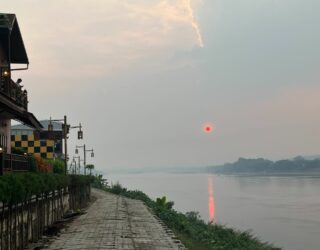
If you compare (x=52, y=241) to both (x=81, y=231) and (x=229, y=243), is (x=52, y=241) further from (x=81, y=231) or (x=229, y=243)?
(x=229, y=243)

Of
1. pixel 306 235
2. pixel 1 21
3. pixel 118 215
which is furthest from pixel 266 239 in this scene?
pixel 1 21

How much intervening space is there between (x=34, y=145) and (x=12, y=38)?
1838 centimetres

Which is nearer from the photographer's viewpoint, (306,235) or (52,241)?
(52,241)

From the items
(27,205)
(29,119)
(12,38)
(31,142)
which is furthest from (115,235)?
(31,142)

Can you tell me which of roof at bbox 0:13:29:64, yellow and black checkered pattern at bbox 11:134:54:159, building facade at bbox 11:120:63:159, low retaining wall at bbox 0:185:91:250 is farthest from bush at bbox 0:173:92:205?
yellow and black checkered pattern at bbox 11:134:54:159

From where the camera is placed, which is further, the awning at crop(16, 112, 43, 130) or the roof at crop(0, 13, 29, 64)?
the awning at crop(16, 112, 43, 130)

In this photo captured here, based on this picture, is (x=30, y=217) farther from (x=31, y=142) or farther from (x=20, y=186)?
(x=31, y=142)

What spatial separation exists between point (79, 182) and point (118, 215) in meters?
7.42

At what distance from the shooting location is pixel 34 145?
41.4 metres

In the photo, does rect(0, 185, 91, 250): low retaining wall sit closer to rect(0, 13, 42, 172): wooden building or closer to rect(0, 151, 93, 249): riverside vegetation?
rect(0, 151, 93, 249): riverside vegetation

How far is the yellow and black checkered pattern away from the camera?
1524 inches

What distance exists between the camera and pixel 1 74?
2005 cm

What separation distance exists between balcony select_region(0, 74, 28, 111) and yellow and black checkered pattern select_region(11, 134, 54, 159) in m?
16.2

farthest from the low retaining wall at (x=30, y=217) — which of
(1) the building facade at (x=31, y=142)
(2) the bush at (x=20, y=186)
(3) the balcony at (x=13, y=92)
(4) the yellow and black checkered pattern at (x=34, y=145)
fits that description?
(4) the yellow and black checkered pattern at (x=34, y=145)
